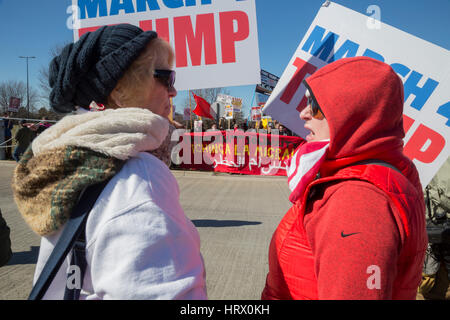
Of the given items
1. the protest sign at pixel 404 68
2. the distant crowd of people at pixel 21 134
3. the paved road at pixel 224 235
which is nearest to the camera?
the protest sign at pixel 404 68

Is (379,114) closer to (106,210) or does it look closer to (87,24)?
(106,210)

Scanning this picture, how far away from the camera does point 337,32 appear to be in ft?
6.56

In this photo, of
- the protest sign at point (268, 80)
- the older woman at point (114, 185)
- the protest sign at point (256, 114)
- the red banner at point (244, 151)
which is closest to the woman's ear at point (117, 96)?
the older woman at point (114, 185)

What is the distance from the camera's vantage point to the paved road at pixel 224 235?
328cm

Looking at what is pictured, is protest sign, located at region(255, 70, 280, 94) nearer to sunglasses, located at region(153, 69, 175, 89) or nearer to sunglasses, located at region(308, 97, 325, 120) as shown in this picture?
sunglasses, located at region(308, 97, 325, 120)

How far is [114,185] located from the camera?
2.69 feet

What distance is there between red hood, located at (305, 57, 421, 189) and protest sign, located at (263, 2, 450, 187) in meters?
0.81

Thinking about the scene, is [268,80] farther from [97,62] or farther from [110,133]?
[110,133]

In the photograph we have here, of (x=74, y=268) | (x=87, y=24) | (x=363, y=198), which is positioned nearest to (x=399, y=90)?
(x=363, y=198)

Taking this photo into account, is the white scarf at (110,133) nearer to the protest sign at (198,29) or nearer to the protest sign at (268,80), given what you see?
the protest sign at (198,29)

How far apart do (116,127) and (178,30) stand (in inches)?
60.9

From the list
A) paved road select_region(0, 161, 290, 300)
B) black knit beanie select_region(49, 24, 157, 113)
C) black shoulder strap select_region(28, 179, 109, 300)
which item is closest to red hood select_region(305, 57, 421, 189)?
black knit beanie select_region(49, 24, 157, 113)

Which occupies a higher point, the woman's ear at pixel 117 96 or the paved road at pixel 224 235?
the woman's ear at pixel 117 96

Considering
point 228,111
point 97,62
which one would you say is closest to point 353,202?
point 97,62
